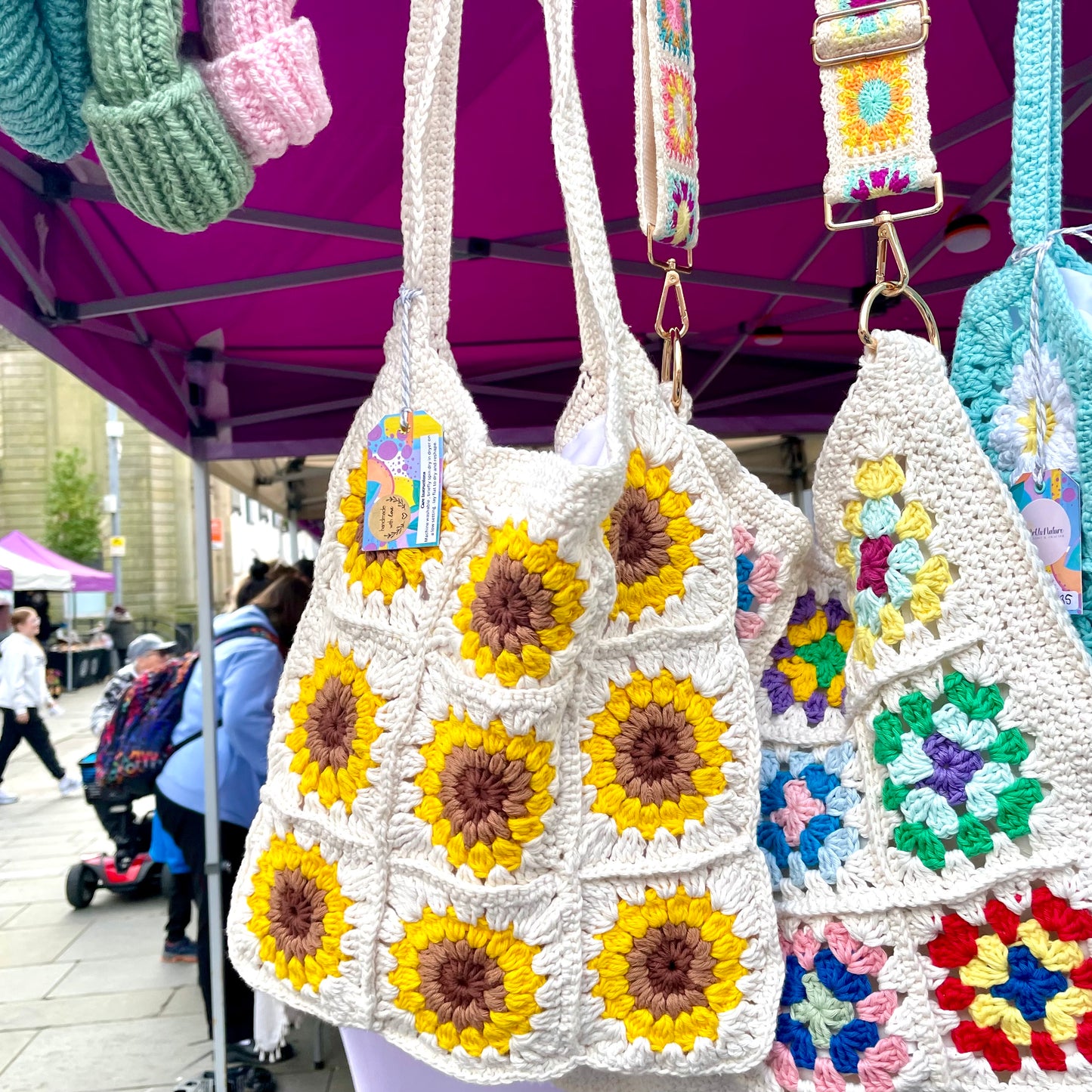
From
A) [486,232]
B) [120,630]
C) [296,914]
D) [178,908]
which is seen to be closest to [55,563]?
[120,630]

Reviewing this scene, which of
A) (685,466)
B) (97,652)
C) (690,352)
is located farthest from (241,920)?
(97,652)

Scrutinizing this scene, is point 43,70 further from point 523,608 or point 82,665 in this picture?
point 82,665

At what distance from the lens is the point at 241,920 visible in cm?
70

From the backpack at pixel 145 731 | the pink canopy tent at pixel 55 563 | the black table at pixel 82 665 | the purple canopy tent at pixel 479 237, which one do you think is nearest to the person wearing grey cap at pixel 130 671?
the backpack at pixel 145 731

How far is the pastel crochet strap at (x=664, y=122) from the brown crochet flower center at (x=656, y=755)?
0.36 metres

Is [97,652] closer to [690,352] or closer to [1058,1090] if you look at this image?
[690,352]

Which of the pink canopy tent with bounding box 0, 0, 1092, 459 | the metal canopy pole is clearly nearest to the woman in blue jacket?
the metal canopy pole

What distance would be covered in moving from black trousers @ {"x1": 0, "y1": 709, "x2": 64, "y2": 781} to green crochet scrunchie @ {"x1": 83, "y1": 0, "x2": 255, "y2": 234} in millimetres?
7689

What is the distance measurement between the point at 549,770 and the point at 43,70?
1.75 ft

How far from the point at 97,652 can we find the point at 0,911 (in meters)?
11.2

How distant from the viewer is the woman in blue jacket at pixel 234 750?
8.56ft

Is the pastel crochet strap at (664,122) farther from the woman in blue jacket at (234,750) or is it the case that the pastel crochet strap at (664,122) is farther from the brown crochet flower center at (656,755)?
the woman in blue jacket at (234,750)

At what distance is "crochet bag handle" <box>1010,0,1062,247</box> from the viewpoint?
2.13 feet

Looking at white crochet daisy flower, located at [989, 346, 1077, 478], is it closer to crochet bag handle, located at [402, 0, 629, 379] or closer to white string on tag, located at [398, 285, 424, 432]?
crochet bag handle, located at [402, 0, 629, 379]
